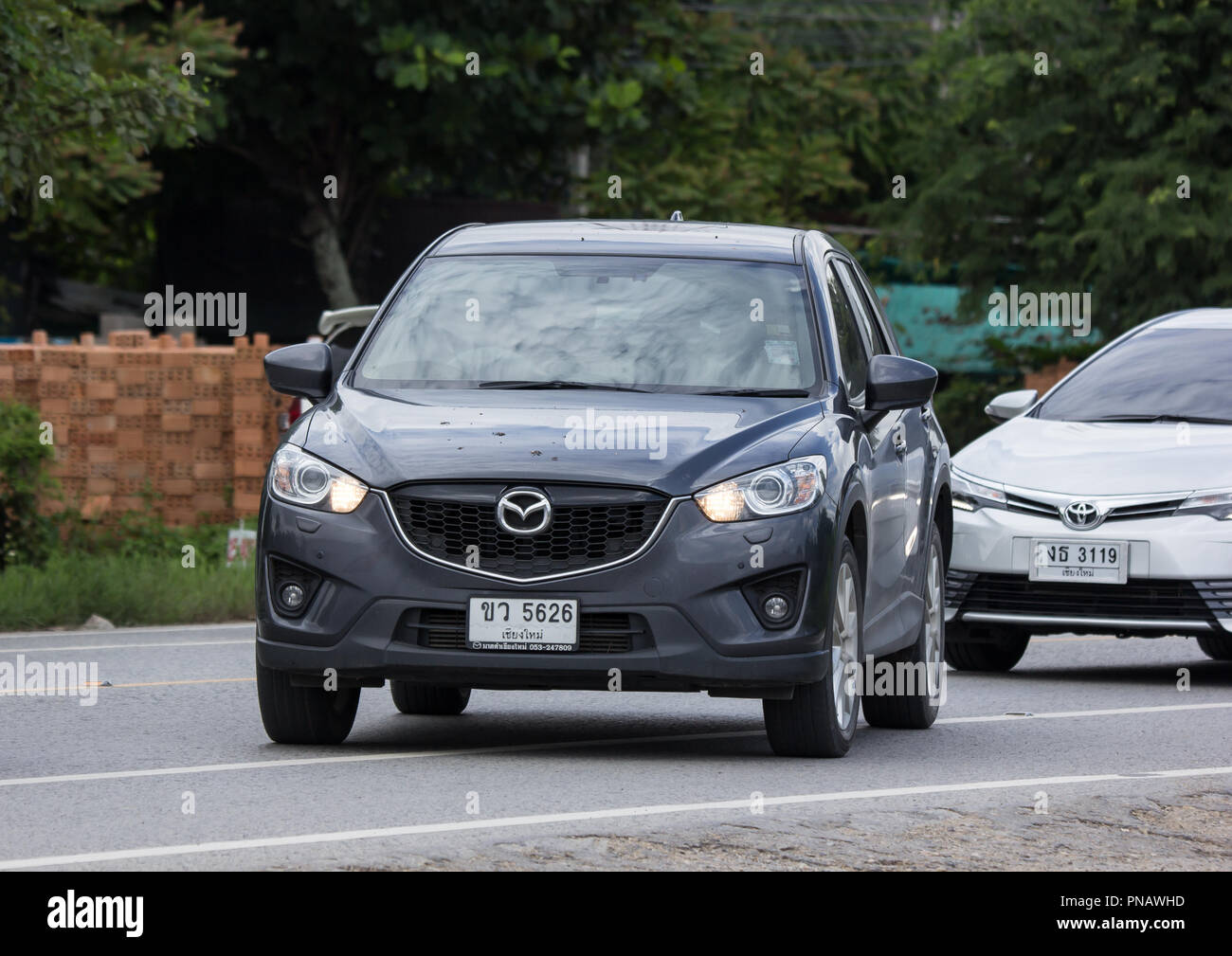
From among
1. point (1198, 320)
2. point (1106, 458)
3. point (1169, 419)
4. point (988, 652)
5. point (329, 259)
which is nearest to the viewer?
point (1106, 458)

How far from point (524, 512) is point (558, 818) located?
1241mm

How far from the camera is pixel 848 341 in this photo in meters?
9.74

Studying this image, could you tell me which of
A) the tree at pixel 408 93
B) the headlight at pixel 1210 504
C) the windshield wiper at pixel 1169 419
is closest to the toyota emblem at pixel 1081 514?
the headlight at pixel 1210 504

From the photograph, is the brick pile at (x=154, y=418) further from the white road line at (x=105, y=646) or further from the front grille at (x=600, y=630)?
the front grille at (x=600, y=630)

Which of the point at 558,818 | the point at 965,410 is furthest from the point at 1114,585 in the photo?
the point at 965,410

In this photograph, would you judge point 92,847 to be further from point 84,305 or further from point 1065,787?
point 84,305

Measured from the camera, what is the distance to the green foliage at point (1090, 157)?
91.7ft

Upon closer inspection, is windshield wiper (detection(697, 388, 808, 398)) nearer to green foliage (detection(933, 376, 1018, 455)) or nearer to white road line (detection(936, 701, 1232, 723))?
white road line (detection(936, 701, 1232, 723))

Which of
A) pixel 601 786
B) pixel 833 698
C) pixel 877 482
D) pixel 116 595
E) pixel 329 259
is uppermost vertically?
pixel 877 482

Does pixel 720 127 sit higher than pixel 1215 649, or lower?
higher

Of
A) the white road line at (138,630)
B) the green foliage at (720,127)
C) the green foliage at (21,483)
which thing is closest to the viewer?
the white road line at (138,630)

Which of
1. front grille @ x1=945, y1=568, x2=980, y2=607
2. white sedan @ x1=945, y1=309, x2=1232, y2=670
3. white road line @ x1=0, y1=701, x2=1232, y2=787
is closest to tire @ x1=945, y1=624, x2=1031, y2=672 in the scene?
white sedan @ x1=945, y1=309, x2=1232, y2=670

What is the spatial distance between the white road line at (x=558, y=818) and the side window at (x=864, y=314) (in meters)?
2.37

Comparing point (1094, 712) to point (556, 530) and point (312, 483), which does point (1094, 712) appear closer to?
point (556, 530)
